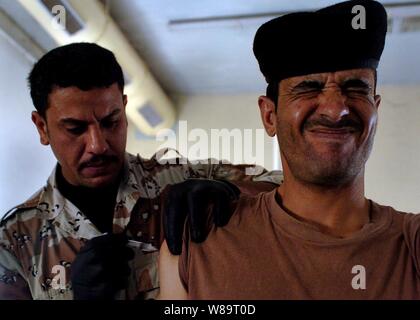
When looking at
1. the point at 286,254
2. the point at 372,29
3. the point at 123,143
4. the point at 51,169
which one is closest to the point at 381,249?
the point at 286,254

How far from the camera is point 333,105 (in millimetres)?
817

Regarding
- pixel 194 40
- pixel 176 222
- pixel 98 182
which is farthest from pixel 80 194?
pixel 194 40

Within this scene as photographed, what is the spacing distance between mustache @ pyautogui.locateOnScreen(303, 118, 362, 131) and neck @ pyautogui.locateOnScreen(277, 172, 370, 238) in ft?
0.28

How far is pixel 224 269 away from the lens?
0.86 metres

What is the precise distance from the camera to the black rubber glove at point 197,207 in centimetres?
87

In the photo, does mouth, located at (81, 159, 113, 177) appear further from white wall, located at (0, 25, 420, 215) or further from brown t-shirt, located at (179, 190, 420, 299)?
brown t-shirt, located at (179, 190, 420, 299)

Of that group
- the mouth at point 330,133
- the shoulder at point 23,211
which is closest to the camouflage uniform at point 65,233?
the shoulder at point 23,211

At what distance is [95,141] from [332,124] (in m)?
0.38

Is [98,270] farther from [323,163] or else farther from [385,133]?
[385,133]

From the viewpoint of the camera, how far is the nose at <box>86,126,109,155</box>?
91cm

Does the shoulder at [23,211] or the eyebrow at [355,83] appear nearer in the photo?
the eyebrow at [355,83]

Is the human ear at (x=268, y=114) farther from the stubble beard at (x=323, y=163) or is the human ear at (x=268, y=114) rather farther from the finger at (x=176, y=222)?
the finger at (x=176, y=222)

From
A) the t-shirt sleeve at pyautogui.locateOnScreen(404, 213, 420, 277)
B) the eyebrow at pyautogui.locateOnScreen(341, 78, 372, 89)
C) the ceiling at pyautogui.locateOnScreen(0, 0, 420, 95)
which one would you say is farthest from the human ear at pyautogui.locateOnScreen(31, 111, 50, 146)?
the t-shirt sleeve at pyautogui.locateOnScreen(404, 213, 420, 277)

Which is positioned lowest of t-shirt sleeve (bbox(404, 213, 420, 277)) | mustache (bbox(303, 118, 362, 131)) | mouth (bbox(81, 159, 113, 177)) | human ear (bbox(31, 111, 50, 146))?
t-shirt sleeve (bbox(404, 213, 420, 277))
